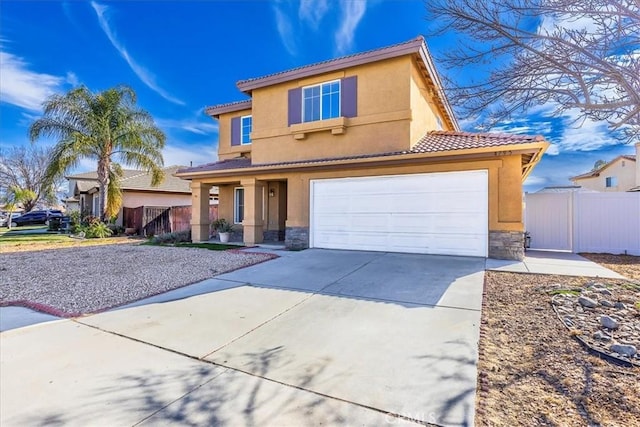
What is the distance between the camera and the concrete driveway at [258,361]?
2.59 meters

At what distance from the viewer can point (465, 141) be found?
967 cm

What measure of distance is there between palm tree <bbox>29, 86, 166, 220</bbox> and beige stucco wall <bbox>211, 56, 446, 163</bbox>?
8.99 metres

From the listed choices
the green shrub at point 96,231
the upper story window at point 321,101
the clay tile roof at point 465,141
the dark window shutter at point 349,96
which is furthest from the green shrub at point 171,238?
the clay tile roof at point 465,141

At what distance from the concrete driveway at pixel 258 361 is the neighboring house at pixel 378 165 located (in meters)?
3.77

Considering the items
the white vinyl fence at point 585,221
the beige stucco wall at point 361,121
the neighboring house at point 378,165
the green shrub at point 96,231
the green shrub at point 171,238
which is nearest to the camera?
the neighboring house at point 378,165

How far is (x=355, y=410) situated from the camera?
8.39 ft

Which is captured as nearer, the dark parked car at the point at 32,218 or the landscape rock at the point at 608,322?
the landscape rock at the point at 608,322

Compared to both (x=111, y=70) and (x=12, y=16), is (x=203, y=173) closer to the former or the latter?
(x=12, y=16)

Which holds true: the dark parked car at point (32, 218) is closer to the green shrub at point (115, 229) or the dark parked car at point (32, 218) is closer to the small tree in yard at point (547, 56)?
the green shrub at point (115, 229)

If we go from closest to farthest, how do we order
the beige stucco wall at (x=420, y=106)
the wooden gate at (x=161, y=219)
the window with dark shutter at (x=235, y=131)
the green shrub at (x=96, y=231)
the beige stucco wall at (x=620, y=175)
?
the beige stucco wall at (x=420, y=106)
the window with dark shutter at (x=235, y=131)
the green shrub at (x=96, y=231)
the wooden gate at (x=161, y=219)
the beige stucco wall at (x=620, y=175)

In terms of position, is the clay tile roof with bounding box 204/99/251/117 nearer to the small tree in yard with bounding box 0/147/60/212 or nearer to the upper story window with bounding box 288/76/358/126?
the upper story window with bounding box 288/76/358/126

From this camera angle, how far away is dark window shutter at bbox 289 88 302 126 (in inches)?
472

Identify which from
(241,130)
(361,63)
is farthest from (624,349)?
(241,130)

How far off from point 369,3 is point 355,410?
10.9 metres
